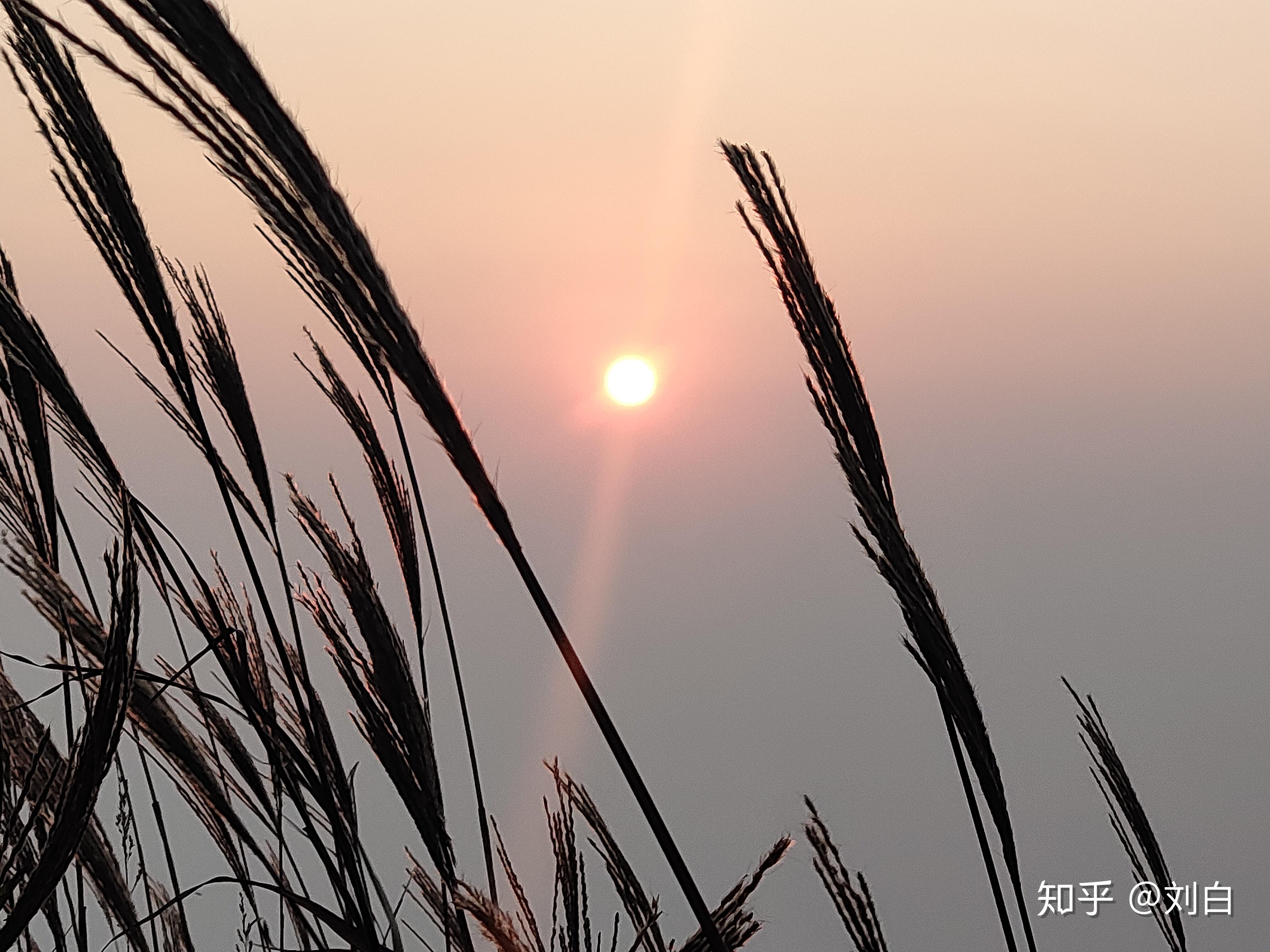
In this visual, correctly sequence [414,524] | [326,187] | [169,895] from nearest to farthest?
[326,187] < [414,524] < [169,895]

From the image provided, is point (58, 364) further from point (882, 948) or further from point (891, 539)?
point (882, 948)

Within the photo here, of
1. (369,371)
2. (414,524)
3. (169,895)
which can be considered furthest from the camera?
(169,895)

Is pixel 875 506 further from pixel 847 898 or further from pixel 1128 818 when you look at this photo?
pixel 1128 818

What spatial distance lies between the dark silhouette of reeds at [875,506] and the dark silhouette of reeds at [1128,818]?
0.29 meters

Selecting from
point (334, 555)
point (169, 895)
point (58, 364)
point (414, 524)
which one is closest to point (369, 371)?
point (58, 364)

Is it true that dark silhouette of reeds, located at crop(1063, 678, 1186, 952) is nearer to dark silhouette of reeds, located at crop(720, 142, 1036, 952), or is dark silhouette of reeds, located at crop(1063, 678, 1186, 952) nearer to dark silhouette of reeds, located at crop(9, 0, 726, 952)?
dark silhouette of reeds, located at crop(720, 142, 1036, 952)

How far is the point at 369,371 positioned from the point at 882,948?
1.99 ft

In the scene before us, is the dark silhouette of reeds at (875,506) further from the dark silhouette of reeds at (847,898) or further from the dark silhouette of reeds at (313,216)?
the dark silhouette of reeds at (313,216)

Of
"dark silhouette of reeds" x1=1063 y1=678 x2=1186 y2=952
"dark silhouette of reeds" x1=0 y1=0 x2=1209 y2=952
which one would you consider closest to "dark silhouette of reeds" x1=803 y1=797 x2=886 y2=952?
"dark silhouette of reeds" x1=0 y1=0 x2=1209 y2=952

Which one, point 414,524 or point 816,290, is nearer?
point 816,290

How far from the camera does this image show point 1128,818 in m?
1.01

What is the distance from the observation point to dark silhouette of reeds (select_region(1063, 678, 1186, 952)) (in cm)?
99

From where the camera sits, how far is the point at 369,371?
0.89 m

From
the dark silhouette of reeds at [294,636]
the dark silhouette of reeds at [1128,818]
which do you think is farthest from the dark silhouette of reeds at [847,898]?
the dark silhouette of reeds at [1128,818]
